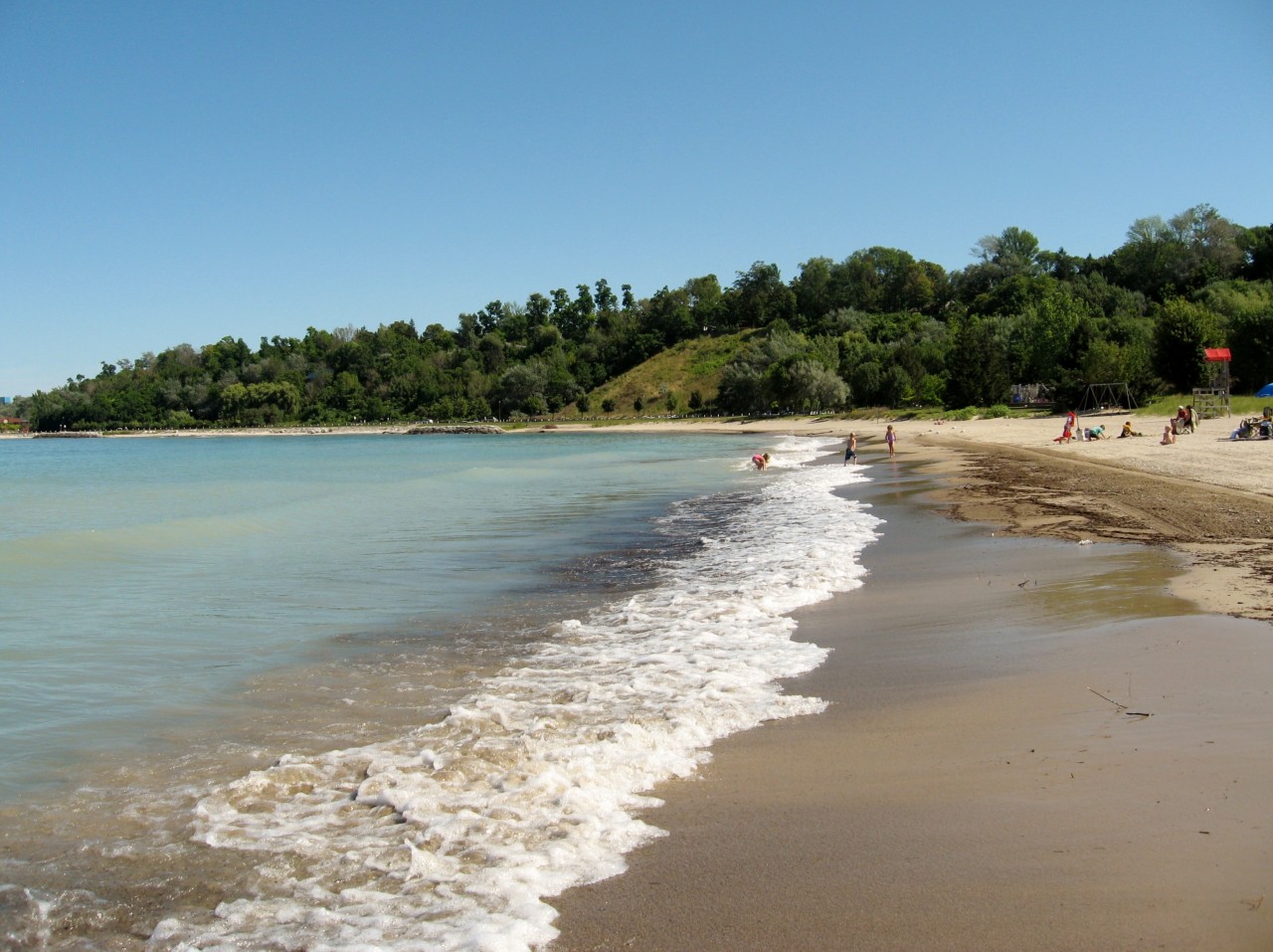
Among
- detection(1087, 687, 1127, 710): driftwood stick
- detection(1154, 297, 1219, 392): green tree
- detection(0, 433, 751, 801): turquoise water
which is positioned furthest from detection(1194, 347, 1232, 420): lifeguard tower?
detection(1087, 687, 1127, 710): driftwood stick

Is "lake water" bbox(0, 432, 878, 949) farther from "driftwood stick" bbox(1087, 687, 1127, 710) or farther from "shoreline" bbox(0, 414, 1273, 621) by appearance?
"shoreline" bbox(0, 414, 1273, 621)

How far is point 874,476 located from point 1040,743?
77.2ft

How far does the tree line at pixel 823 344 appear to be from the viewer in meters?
59.9

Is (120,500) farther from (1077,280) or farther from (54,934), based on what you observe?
(1077,280)

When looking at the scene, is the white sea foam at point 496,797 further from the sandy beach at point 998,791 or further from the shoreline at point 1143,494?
the shoreline at point 1143,494

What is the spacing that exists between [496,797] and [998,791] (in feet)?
8.38

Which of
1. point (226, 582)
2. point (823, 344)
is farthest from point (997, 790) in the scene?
point (823, 344)

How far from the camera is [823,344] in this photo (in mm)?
109375

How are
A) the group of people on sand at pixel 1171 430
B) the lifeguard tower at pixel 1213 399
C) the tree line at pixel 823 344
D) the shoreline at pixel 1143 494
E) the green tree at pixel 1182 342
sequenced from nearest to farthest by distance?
the shoreline at pixel 1143 494 → the group of people on sand at pixel 1171 430 → the lifeguard tower at pixel 1213 399 → the green tree at pixel 1182 342 → the tree line at pixel 823 344

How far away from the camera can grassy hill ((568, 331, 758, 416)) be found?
12850 centimetres

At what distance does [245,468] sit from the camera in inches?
2072

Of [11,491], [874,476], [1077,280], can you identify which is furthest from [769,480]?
[1077,280]

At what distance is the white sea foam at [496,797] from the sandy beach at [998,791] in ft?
0.86

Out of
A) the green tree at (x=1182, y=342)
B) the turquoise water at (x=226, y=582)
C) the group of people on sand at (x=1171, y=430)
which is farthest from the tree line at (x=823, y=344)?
the turquoise water at (x=226, y=582)
